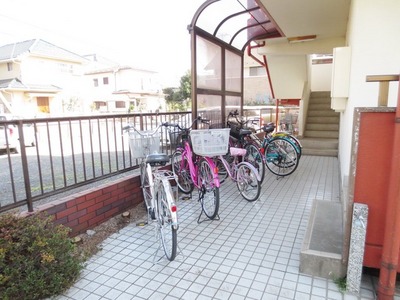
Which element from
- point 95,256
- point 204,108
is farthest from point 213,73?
point 95,256

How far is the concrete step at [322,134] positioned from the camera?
7.63 metres

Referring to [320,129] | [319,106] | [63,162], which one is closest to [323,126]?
[320,129]

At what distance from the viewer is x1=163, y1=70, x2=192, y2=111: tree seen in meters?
22.2

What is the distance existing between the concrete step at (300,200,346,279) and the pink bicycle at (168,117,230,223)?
1.08 metres

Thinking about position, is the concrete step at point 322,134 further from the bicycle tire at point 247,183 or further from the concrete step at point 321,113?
the bicycle tire at point 247,183

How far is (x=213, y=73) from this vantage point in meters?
4.91

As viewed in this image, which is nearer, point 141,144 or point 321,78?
point 141,144

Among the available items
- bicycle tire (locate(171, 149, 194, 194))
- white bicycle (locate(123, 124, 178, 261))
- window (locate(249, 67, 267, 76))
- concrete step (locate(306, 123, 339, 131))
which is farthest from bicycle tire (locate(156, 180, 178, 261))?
window (locate(249, 67, 267, 76))

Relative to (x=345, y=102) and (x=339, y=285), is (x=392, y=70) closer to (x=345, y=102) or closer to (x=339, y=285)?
(x=345, y=102)

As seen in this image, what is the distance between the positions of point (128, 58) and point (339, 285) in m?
33.8

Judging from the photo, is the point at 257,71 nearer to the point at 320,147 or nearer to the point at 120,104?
the point at 120,104

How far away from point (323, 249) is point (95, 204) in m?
2.29

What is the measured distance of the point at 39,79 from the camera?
62.1ft

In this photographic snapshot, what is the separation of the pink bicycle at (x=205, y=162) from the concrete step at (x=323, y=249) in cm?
108
